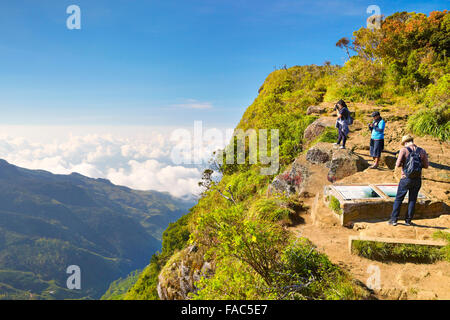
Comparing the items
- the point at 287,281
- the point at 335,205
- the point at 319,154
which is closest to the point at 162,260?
the point at 319,154

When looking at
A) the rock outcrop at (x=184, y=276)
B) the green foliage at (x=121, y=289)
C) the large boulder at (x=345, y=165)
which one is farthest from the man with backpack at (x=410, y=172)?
the green foliage at (x=121, y=289)

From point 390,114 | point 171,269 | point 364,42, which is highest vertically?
point 364,42

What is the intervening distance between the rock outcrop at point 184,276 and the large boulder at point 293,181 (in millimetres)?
4230

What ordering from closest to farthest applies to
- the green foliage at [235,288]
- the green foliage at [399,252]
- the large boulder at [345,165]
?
the green foliage at [235,288], the green foliage at [399,252], the large boulder at [345,165]

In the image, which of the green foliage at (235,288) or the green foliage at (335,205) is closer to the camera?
the green foliage at (235,288)

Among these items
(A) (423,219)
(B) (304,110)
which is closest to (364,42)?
(B) (304,110)

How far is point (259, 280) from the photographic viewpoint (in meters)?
4.78

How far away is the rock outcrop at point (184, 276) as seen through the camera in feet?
30.9

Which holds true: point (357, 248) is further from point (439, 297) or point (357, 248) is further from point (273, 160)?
point (273, 160)

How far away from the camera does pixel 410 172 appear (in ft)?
20.2

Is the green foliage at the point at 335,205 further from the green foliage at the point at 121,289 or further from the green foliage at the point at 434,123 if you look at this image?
the green foliage at the point at 121,289
